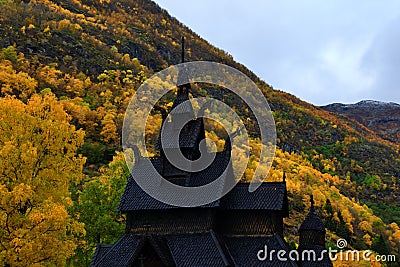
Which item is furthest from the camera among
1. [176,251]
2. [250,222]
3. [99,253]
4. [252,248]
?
[99,253]

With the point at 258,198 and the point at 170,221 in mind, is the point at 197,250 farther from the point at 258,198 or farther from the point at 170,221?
the point at 258,198

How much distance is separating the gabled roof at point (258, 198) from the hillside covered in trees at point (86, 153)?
8.55 metres

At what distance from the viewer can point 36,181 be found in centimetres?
2603

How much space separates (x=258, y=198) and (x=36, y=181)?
1227 centimetres

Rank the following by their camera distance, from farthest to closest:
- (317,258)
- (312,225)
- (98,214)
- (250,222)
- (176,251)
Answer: (98,214), (312,225), (250,222), (317,258), (176,251)

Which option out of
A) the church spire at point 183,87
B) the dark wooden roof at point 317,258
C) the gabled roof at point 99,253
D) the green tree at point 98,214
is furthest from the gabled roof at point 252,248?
the green tree at point 98,214

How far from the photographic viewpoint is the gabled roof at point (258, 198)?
30594 millimetres

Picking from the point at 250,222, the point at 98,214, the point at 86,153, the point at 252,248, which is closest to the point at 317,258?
the point at 252,248

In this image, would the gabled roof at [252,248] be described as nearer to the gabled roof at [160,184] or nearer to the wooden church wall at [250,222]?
the wooden church wall at [250,222]

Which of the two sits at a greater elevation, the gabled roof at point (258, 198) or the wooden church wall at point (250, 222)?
the gabled roof at point (258, 198)

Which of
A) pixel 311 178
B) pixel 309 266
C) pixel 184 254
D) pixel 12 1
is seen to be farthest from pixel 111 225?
pixel 12 1

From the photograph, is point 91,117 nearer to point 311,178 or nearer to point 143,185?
point 311,178

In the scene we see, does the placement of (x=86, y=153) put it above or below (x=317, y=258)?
below

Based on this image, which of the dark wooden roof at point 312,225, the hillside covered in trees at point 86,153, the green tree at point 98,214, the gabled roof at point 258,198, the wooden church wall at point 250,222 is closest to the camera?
the hillside covered in trees at point 86,153
